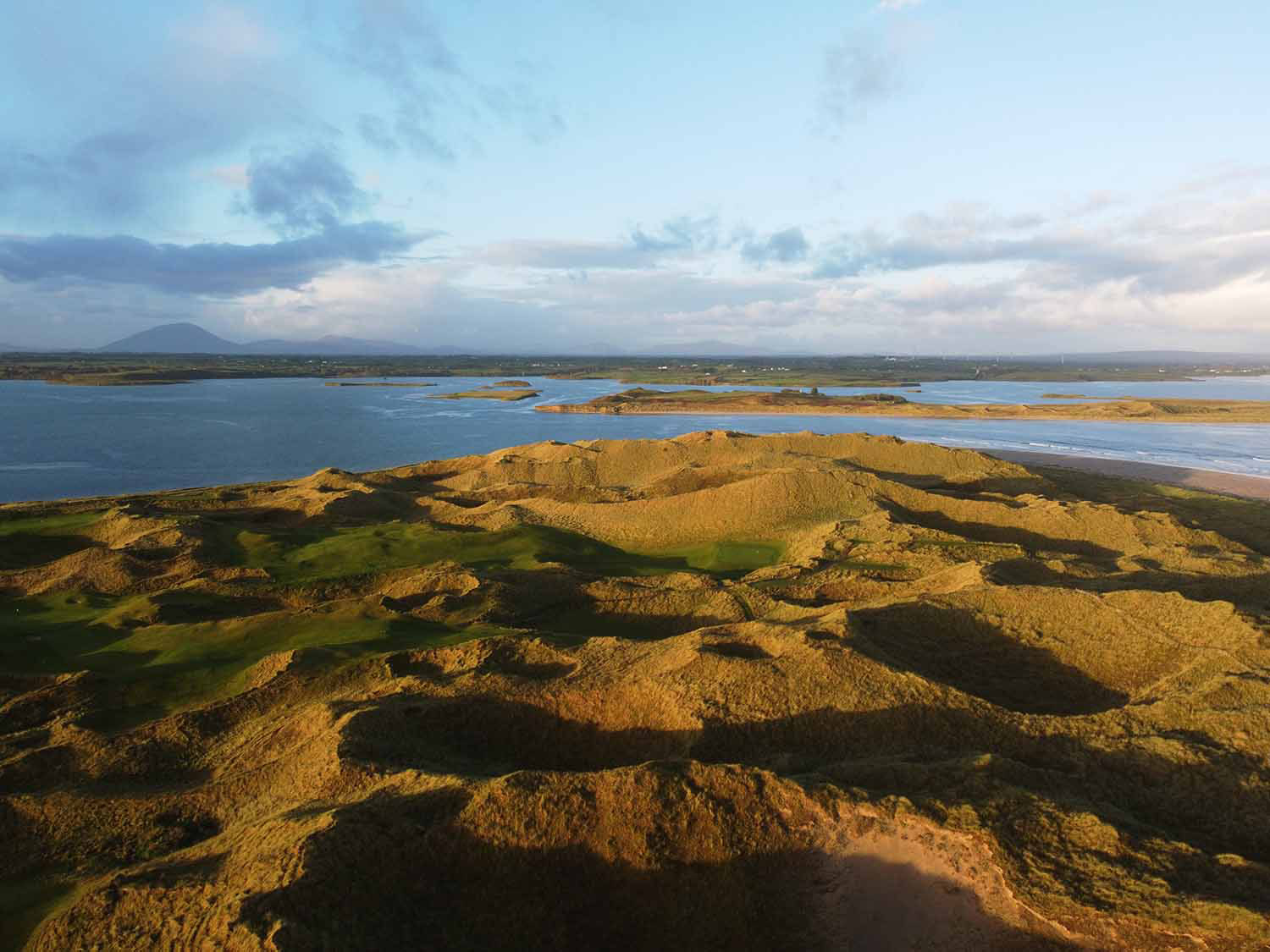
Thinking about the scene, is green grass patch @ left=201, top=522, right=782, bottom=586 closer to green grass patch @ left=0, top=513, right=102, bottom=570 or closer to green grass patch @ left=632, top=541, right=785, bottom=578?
green grass patch @ left=632, top=541, right=785, bottom=578

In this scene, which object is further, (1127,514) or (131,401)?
(131,401)

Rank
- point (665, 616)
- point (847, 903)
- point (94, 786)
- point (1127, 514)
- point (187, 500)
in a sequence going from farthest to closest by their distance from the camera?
point (187, 500), point (1127, 514), point (665, 616), point (94, 786), point (847, 903)

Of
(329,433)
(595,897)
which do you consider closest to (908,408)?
(329,433)

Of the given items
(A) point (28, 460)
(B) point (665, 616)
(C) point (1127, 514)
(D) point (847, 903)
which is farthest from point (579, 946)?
(A) point (28, 460)

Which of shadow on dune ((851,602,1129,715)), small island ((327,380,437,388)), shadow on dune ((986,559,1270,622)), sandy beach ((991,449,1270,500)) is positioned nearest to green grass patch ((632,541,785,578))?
shadow on dune ((986,559,1270,622))

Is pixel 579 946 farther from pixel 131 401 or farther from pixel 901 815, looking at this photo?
pixel 131 401

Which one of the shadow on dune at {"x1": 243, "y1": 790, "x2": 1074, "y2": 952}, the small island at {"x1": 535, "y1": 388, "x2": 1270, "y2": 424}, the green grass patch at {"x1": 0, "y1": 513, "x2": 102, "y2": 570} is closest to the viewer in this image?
the shadow on dune at {"x1": 243, "y1": 790, "x2": 1074, "y2": 952}

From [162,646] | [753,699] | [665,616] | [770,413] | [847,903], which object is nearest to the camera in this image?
[847,903]

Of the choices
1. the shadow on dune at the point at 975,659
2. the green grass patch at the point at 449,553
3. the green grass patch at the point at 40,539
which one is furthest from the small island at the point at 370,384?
the shadow on dune at the point at 975,659
